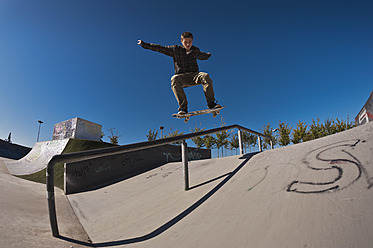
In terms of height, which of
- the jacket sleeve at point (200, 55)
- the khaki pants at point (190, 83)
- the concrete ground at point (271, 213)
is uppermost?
the jacket sleeve at point (200, 55)

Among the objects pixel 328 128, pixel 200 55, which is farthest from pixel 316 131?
pixel 200 55

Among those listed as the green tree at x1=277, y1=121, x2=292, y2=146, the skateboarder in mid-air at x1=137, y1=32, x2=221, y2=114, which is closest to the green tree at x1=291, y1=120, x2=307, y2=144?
the green tree at x1=277, y1=121, x2=292, y2=146

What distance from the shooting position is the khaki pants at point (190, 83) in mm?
4090

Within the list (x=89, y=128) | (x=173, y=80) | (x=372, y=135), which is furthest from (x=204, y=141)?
(x=372, y=135)

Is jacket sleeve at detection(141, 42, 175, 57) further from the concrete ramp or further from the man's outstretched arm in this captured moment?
the concrete ramp

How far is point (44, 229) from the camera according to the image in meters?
1.82

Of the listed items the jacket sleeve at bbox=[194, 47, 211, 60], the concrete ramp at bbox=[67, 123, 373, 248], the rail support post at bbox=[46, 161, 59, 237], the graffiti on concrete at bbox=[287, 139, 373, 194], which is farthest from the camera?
the jacket sleeve at bbox=[194, 47, 211, 60]

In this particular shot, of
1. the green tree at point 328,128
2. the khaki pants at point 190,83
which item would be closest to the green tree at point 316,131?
the green tree at point 328,128

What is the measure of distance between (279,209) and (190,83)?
336 cm

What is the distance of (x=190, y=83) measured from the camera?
4.25 metres

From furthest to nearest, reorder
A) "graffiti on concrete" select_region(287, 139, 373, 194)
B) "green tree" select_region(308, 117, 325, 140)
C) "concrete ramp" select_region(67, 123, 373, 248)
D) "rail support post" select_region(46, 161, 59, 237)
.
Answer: "green tree" select_region(308, 117, 325, 140) < "rail support post" select_region(46, 161, 59, 237) < "graffiti on concrete" select_region(287, 139, 373, 194) < "concrete ramp" select_region(67, 123, 373, 248)

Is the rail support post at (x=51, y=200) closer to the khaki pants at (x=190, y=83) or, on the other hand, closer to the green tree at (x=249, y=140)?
the khaki pants at (x=190, y=83)

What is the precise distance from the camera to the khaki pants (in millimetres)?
4090

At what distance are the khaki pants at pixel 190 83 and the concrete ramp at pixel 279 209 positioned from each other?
2203 millimetres
